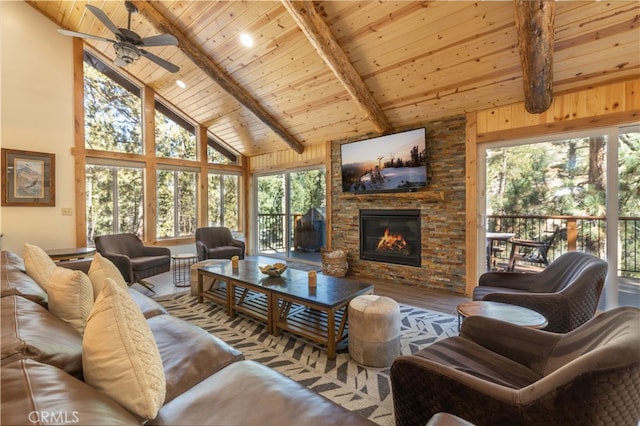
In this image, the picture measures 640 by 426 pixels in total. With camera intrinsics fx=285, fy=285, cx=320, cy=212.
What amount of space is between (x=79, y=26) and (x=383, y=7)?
4.99 meters

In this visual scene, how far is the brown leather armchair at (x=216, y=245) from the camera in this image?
4.83 meters

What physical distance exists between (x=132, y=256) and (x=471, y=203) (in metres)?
4.99

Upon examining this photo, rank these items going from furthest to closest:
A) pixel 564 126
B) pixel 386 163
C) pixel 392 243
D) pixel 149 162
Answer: pixel 149 162 → pixel 392 243 → pixel 386 163 → pixel 564 126

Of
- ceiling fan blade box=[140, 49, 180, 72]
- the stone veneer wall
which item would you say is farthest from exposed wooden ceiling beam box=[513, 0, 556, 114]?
ceiling fan blade box=[140, 49, 180, 72]

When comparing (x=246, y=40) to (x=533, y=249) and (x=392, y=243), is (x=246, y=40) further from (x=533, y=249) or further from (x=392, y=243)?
(x=533, y=249)

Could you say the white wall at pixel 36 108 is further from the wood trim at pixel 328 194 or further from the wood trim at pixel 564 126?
the wood trim at pixel 564 126

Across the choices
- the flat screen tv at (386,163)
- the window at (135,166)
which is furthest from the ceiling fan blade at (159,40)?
the window at (135,166)

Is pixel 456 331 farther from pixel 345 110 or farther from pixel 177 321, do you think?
pixel 345 110

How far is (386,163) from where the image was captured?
4520 mm

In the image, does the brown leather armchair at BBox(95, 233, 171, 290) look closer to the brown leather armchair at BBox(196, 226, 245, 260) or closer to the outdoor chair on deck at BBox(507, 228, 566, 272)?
the brown leather armchair at BBox(196, 226, 245, 260)

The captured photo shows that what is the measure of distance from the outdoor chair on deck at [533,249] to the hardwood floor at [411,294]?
890 mm

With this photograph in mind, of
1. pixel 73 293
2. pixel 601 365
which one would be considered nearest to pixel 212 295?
pixel 73 293

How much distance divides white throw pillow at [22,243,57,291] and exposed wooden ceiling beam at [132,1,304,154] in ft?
11.0

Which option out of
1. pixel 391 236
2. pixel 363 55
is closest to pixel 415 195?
pixel 391 236
